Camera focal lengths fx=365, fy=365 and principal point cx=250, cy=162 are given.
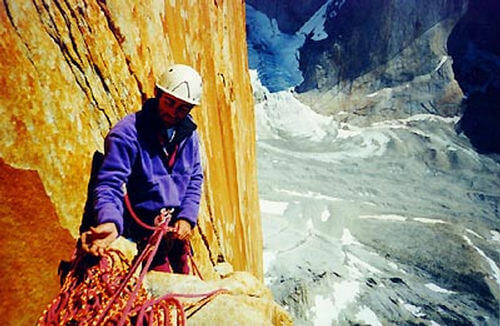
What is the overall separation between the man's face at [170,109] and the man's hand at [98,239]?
2.29 feet

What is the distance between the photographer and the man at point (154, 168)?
1909 millimetres

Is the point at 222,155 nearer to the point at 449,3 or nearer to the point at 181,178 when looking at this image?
Answer: the point at 181,178

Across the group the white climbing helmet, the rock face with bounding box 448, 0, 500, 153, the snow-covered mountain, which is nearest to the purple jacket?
the white climbing helmet

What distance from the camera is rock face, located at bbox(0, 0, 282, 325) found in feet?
5.46

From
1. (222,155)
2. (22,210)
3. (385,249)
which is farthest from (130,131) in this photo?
(385,249)

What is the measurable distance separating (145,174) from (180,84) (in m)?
0.57

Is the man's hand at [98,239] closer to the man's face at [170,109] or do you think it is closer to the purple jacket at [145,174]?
the purple jacket at [145,174]

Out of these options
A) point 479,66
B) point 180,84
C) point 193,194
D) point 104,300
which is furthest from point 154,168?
point 479,66

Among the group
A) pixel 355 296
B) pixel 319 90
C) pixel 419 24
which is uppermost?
pixel 419 24

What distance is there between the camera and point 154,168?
222 cm

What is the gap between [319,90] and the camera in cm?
2464

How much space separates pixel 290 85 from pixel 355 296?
1728cm

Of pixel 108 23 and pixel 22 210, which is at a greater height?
pixel 108 23

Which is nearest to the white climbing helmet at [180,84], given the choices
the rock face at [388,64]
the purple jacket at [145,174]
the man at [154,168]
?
the man at [154,168]
